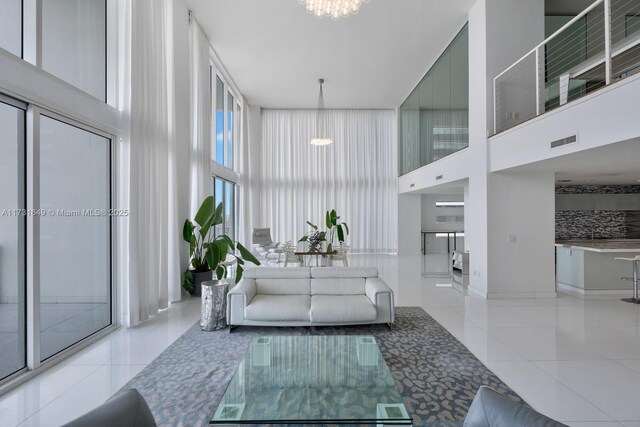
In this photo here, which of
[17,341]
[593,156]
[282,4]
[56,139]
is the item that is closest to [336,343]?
[17,341]

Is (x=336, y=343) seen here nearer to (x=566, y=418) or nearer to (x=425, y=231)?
(x=566, y=418)

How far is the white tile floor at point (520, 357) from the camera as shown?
96.0 inches

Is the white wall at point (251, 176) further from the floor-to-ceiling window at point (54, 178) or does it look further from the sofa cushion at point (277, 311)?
the sofa cushion at point (277, 311)

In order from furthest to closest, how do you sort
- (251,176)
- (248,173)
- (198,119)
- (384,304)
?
(251,176) → (248,173) → (198,119) → (384,304)

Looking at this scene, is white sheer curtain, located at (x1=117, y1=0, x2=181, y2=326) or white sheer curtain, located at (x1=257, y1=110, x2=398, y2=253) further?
white sheer curtain, located at (x1=257, y1=110, x2=398, y2=253)

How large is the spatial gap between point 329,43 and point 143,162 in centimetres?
504

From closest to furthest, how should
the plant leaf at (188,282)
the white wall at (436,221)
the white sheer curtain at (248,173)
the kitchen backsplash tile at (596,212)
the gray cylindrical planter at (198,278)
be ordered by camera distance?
the plant leaf at (188,282)
the gray cylindrical planter at (198,278)
the kitchen backsplash tile at (596,212)
the white sheer curtain at (248,173)
the white wall at (436,221)

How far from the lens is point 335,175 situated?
11.9m

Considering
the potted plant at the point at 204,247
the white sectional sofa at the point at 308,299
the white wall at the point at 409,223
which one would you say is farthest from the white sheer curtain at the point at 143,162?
the white wall at the point at 409,223

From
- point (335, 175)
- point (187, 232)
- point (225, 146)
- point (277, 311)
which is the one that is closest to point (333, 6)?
point (277, 311)

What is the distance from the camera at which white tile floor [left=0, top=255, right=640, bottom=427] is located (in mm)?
2438

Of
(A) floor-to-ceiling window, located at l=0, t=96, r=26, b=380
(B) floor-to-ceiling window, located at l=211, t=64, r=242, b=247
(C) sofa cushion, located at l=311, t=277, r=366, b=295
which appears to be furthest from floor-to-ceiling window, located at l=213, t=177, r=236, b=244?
(A) floor-to-ceiling window, located at l=0, t=96, r=26, b=380

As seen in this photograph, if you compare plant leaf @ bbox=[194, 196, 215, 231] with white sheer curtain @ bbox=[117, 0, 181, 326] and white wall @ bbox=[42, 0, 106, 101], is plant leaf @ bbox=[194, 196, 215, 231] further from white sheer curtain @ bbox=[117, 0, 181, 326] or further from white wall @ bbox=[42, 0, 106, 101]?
Result: white wall @ bbox=[42, 0, 106, 101]

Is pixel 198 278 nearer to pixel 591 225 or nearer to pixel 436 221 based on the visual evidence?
pixel 436 221
